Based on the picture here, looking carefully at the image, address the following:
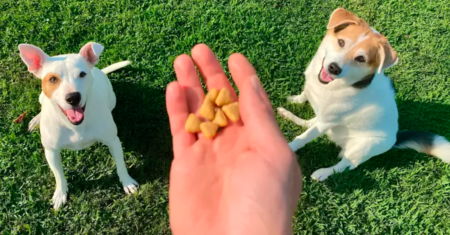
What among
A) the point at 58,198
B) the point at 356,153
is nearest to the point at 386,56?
the point at 356,153

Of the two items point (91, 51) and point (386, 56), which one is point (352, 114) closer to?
point (386, 56)

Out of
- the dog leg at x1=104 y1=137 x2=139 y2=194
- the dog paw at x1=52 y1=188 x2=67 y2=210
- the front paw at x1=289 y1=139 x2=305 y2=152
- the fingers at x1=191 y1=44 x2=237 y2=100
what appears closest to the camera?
the fingers at x1=191 y1=44 x2=237 y2=100

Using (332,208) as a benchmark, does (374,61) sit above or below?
above

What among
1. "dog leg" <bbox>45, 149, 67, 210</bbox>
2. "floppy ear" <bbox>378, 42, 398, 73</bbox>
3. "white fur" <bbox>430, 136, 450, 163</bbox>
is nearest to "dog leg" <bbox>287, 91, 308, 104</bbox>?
"floppy ear" <bbox>378, 42, 398, 73</bbox>

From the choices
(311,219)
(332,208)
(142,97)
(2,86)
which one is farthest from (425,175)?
(2,86)

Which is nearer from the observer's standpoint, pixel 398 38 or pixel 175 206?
pixel 175 206

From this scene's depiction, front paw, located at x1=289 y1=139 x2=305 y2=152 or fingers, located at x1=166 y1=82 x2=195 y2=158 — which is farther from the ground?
fingers, located at x1=166 y1=82 x2=195 y2=158

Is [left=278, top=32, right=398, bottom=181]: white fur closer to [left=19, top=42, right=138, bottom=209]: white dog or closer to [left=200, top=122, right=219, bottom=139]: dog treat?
[left=200, top=122, right=219, bottom=139]: dog treat

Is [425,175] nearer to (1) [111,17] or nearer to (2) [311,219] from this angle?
(2) [311,219]
